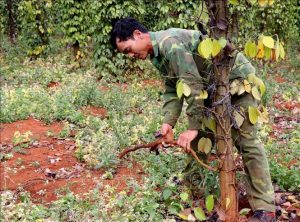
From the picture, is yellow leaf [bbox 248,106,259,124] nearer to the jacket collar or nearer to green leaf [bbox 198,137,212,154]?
green leaf [bbox 198,137,212,154]

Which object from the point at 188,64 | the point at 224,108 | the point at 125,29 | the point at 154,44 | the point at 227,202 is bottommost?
the point at 227,202

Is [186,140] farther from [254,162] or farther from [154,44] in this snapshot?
[154,44]

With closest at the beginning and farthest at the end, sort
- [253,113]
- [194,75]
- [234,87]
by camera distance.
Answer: [253,113] < [234,87] < [194,75]

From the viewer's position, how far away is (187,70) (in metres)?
3.26

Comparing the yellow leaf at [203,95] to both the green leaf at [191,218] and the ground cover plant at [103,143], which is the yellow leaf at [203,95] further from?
the green leaf at [191,218]

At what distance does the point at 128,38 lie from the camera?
11.9 feet

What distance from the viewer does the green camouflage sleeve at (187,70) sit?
10.6 feet

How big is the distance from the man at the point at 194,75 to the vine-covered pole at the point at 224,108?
145mm

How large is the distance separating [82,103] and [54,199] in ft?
→ 11.8

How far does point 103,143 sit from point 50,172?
0.77 m

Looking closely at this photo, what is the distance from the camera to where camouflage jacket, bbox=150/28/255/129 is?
324cm

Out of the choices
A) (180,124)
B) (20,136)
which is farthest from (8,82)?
(180,124)

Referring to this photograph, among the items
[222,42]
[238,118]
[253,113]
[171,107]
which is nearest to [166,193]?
[171,107]

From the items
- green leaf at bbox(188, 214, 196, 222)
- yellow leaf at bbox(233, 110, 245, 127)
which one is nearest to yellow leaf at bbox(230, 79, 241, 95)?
yellow leaf at bbox(233, 110, 245, 127)
